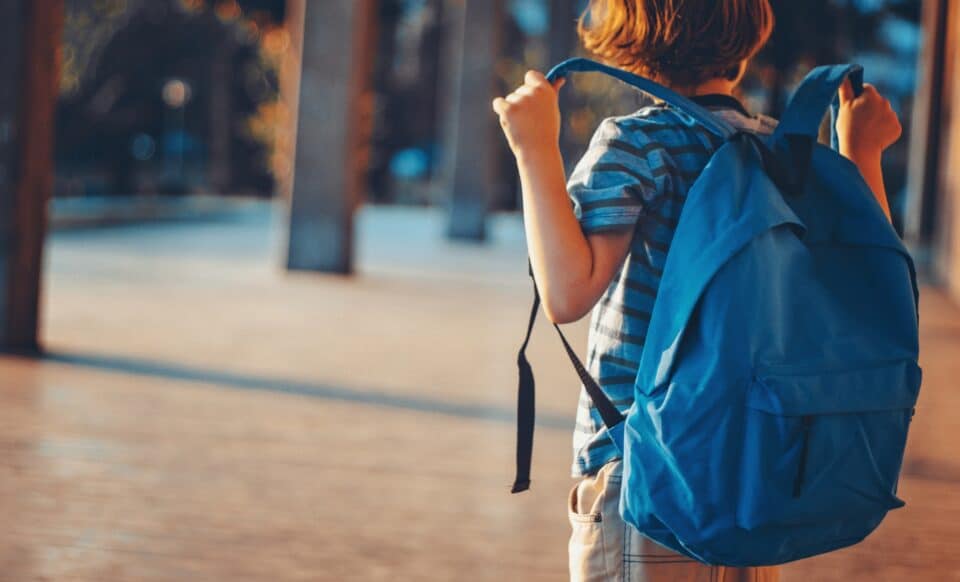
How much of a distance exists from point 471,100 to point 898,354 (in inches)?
849

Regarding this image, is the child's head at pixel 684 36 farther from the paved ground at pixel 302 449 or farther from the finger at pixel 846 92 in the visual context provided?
the paved ground at pixel 302 449

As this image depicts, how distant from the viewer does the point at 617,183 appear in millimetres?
1809

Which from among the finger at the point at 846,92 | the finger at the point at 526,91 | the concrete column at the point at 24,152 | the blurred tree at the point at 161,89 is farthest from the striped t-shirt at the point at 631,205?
the blurred tree at the point at 161,89

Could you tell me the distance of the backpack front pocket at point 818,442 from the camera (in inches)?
65.0

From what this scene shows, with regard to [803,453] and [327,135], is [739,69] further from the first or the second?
[327,135]

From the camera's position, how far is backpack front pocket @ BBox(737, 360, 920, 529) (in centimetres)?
165

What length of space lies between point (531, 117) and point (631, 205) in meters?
0.20

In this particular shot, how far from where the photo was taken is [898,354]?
175 cm

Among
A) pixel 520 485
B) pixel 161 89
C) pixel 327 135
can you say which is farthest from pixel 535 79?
pixel 161 89

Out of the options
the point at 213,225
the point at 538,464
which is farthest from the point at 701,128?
the point at 213,225

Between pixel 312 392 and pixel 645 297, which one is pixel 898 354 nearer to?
pixel 645 297

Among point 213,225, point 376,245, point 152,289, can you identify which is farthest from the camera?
point 213,225

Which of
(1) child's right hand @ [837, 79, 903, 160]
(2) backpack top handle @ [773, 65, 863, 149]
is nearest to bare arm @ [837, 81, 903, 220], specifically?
(1) child's right hand @ [837, 79, 903, 160]

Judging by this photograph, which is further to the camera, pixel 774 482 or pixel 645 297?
pixel 645 297
